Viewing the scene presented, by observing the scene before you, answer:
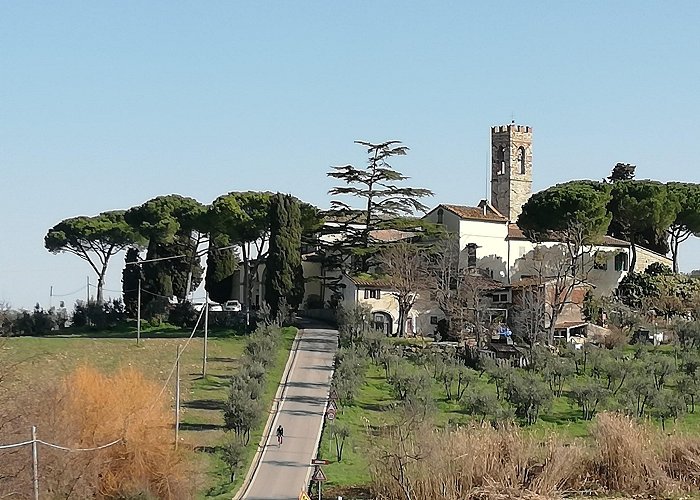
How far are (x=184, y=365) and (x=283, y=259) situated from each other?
1058 centimetres

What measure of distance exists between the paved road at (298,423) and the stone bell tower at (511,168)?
30.1 metres

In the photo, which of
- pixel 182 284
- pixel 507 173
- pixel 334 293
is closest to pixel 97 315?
pixel 182 284

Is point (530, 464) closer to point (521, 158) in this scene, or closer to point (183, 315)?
point (183, 315)

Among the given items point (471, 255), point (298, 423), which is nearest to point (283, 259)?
point (471, 255)

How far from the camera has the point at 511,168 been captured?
74250 mm

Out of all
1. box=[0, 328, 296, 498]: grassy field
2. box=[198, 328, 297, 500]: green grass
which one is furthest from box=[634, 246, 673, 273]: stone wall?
box=[198, 328, 297, 500]: green grass

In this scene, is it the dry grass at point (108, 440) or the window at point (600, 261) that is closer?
the dry grass at point (108, 440)

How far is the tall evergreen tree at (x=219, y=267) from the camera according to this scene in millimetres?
58812

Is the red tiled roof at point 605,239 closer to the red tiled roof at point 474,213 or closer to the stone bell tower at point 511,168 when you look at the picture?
the red tiled roof at point 474,213

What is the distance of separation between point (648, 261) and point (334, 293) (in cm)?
1827

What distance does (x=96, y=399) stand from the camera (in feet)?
86.5

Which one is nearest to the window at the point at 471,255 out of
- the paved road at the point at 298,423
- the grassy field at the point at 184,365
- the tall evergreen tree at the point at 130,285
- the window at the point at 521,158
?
the paved road at the point at 298,423

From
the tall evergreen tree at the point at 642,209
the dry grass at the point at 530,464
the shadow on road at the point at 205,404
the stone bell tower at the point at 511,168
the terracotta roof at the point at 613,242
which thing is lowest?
the dry grass at the point at 530,464

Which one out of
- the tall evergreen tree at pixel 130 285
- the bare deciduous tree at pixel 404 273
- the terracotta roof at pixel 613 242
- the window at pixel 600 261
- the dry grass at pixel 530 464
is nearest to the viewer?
the dry grass at pixel 530 464
